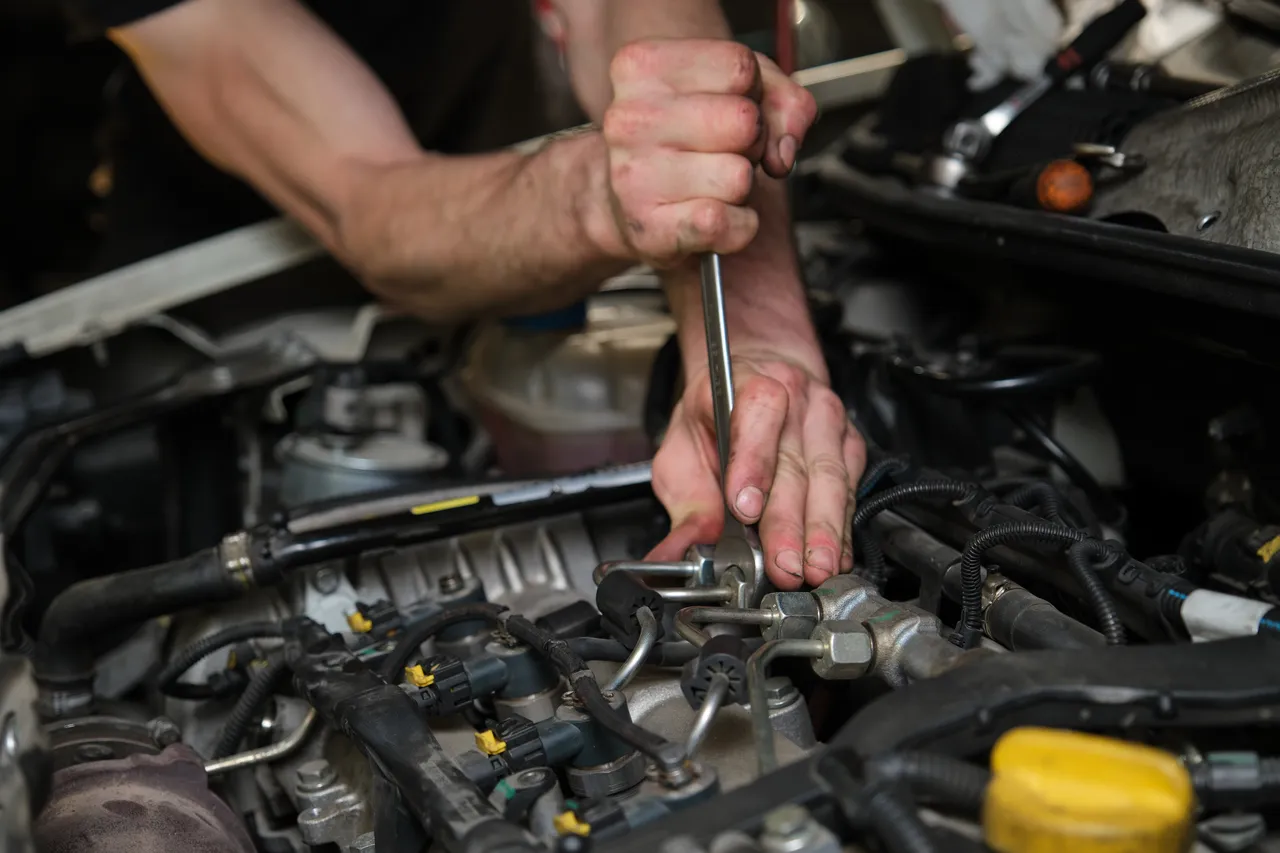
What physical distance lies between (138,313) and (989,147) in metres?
1.04

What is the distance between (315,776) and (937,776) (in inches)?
19.7

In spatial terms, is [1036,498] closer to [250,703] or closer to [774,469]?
[774,469]

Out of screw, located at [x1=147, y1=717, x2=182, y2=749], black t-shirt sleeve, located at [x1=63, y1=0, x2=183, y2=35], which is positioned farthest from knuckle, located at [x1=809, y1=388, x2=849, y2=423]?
black t-shirt sleeve, located at [x1=63, y1=0, x2=183, y2=35]

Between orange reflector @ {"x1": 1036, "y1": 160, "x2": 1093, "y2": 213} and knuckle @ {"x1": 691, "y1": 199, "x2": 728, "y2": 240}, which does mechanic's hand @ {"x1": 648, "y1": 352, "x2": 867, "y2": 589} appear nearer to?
knuckle @ {"x1": 691, "y1": 199, "x2": 728, "y2": 240}

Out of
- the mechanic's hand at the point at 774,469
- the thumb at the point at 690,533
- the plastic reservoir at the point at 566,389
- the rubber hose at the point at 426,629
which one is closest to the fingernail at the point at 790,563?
the mechanic's hand at the point at 774,469

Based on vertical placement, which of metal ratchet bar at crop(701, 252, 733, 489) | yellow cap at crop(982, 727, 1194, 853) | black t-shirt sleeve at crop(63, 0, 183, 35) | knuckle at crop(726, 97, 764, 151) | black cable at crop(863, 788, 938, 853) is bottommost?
black cable at crop(863, 788, 938, 853)

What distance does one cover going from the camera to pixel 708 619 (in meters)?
0.78

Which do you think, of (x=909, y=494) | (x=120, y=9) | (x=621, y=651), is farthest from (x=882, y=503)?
(x=120, y=9)

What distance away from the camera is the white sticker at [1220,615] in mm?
661

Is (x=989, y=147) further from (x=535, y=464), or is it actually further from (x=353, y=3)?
(x=353, y=3)

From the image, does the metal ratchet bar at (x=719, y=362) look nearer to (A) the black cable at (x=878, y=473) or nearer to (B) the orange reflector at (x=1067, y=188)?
(A) the black cable at (x=878, y=473)

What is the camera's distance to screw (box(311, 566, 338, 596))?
1035 mm

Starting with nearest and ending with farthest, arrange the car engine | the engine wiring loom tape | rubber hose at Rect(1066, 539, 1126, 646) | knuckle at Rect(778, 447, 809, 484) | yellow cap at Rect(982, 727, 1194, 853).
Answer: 1. yellow cap at Rect(982, 727, 1194, 853)
2. the car engine
3. rubber hose at Rect(1066, 539, 1126, 646)
4. knuckle at Rect(778, 447, 809, 484)
5. the engine wiring loom tape

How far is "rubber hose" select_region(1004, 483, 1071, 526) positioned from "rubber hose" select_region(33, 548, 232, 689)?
0.64m
